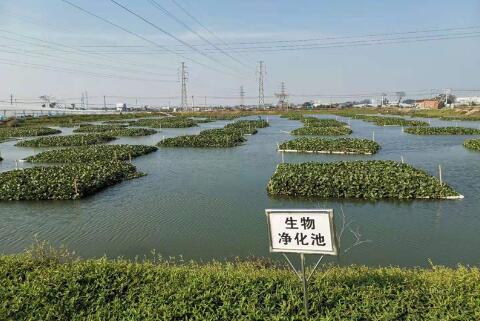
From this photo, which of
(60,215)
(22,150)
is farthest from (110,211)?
(22,150)

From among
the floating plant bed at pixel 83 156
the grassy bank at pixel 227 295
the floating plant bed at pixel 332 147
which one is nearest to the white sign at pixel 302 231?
the grassy bank at pixel 227 295

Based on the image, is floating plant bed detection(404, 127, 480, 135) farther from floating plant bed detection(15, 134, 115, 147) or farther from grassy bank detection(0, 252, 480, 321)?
grassy bank detection(0, 252, 480, 321)

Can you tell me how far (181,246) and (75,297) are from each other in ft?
17.4

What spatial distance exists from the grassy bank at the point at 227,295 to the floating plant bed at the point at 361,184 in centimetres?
932

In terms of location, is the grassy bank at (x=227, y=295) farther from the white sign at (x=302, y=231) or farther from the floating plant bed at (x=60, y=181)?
the floating plant bed at (x=60, y=181)

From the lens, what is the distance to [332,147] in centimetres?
3142

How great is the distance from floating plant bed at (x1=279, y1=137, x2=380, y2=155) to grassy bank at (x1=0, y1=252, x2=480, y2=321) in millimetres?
23265

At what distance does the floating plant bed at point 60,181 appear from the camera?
18188 mm

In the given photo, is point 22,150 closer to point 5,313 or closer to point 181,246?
point 181,246

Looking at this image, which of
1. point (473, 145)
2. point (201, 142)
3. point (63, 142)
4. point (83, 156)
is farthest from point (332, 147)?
point (63, 142)

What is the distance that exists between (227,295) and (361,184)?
1186 cm

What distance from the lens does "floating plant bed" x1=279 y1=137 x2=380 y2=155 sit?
30.5 metres

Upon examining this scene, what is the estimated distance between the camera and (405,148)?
1364 inches

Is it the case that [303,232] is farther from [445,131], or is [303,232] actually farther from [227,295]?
[445,131]
